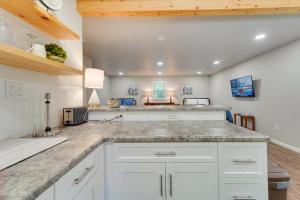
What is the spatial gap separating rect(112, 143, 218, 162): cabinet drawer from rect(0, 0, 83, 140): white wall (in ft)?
2.18

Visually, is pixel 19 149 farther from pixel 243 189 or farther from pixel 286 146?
pixel 286 146

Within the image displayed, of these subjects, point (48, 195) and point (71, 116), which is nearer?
point (48, 195)

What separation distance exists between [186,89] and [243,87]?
3.64 metres

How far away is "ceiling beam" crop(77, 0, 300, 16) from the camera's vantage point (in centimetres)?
206

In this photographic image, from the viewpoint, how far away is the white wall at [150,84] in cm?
874

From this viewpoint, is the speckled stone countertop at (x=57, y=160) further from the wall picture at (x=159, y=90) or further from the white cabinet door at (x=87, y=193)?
the wall picture at (x=159, y=90)

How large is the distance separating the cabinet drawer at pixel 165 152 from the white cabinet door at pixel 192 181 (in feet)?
0.16

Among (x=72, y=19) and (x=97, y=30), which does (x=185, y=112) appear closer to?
(x=72, y=19)

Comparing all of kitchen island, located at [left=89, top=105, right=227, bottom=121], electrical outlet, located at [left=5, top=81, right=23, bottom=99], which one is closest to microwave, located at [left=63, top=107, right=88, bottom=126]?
kitchen island, located at [left=89, top=105, right=227, bottom=121]

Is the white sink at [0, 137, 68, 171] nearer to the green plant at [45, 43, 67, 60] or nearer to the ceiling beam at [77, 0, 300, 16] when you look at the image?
the green plant at [45, 43, 67, 60]

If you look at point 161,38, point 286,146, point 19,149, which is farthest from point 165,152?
point 286,146

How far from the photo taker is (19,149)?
93cm

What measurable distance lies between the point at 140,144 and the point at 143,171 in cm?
19

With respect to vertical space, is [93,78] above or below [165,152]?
above
